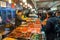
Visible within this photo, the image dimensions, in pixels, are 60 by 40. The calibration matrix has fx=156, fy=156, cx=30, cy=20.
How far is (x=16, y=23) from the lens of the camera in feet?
17.7

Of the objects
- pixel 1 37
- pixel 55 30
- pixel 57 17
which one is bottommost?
pixel 1 37

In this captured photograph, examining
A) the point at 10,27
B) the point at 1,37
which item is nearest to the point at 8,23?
the point at 10,27

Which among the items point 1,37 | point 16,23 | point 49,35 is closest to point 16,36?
point 1,37

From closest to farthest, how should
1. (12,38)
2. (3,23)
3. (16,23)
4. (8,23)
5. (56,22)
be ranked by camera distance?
(56,22) < (12,38) < (3,23) < (8,23) < (16,23)

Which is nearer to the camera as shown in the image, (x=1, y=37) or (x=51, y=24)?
(x=51, y=24)

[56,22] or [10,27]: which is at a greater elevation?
[56,22]

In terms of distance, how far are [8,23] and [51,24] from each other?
2050mm

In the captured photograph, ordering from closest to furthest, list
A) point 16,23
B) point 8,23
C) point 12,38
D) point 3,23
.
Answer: point 12,38
point 3,23
point 8,23
point 16,23

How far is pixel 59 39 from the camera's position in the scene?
3299 millimetres

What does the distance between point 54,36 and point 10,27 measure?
1863 mm

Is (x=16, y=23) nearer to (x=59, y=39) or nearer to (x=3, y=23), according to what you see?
(x=3, y=23)

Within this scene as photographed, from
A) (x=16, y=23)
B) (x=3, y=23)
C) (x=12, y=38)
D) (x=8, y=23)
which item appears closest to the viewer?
(x=12, y=38)

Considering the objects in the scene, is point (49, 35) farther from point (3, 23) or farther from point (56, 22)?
point (3, 23)

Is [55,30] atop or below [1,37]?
atop
